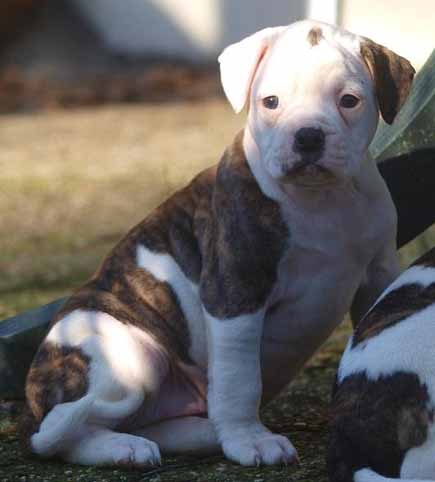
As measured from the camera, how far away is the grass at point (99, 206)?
14.3 ft

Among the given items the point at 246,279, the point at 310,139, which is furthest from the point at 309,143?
the point at 246,279

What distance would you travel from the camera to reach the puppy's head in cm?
405

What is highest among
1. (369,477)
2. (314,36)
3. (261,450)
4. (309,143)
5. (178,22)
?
(314,36)

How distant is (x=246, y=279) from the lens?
4.29 m

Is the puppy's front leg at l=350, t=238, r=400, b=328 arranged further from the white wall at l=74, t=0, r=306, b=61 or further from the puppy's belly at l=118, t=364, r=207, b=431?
the white wall at l=74, t=0, r=306, b=61

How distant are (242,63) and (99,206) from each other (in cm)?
436

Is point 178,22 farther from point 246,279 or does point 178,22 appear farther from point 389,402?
point 389,402

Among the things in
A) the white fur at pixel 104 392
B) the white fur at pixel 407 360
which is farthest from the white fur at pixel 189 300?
the white fur at pixel 407 360

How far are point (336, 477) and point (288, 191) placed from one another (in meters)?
1.00

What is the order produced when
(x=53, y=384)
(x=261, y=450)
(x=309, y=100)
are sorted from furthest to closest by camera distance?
(x=53, y=384)
(x=261, y=450)
(x=309, y=100)

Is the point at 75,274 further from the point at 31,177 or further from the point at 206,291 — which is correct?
the point at 206,291

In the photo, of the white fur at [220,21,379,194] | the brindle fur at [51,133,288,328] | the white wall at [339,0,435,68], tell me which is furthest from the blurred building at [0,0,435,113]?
the white fur at [220,21,379,194]

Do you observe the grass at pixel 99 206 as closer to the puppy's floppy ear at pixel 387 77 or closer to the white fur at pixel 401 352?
the white fur at pixel 401 352

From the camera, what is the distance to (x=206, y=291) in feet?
14.4
